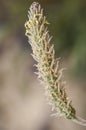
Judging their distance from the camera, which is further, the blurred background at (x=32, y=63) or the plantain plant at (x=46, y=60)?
the blurred background at (x=32, y=63)

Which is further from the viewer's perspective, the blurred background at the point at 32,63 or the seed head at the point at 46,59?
the blurred background at the point at 32,63

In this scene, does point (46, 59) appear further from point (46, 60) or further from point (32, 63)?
point (32, 63)

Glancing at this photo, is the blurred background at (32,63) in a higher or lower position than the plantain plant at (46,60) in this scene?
higher

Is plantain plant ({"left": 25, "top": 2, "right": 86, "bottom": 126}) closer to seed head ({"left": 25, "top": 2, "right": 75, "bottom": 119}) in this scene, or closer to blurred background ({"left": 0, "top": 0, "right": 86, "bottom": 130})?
seed head ({"left": 25, "top": 2, "right": 75, "bottom": 119})

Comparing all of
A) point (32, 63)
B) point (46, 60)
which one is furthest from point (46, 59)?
point (32, 63)

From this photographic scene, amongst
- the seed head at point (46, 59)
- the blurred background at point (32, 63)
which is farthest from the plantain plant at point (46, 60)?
the blurred background at point (32, 63)

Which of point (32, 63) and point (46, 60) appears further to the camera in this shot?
point (32, 63)

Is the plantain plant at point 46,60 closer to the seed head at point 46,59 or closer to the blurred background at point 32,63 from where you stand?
the seed head at point 46,59

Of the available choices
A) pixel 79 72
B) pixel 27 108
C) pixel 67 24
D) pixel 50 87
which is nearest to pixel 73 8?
pixel 67 24

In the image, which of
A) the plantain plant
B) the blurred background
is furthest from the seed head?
the blurred background
